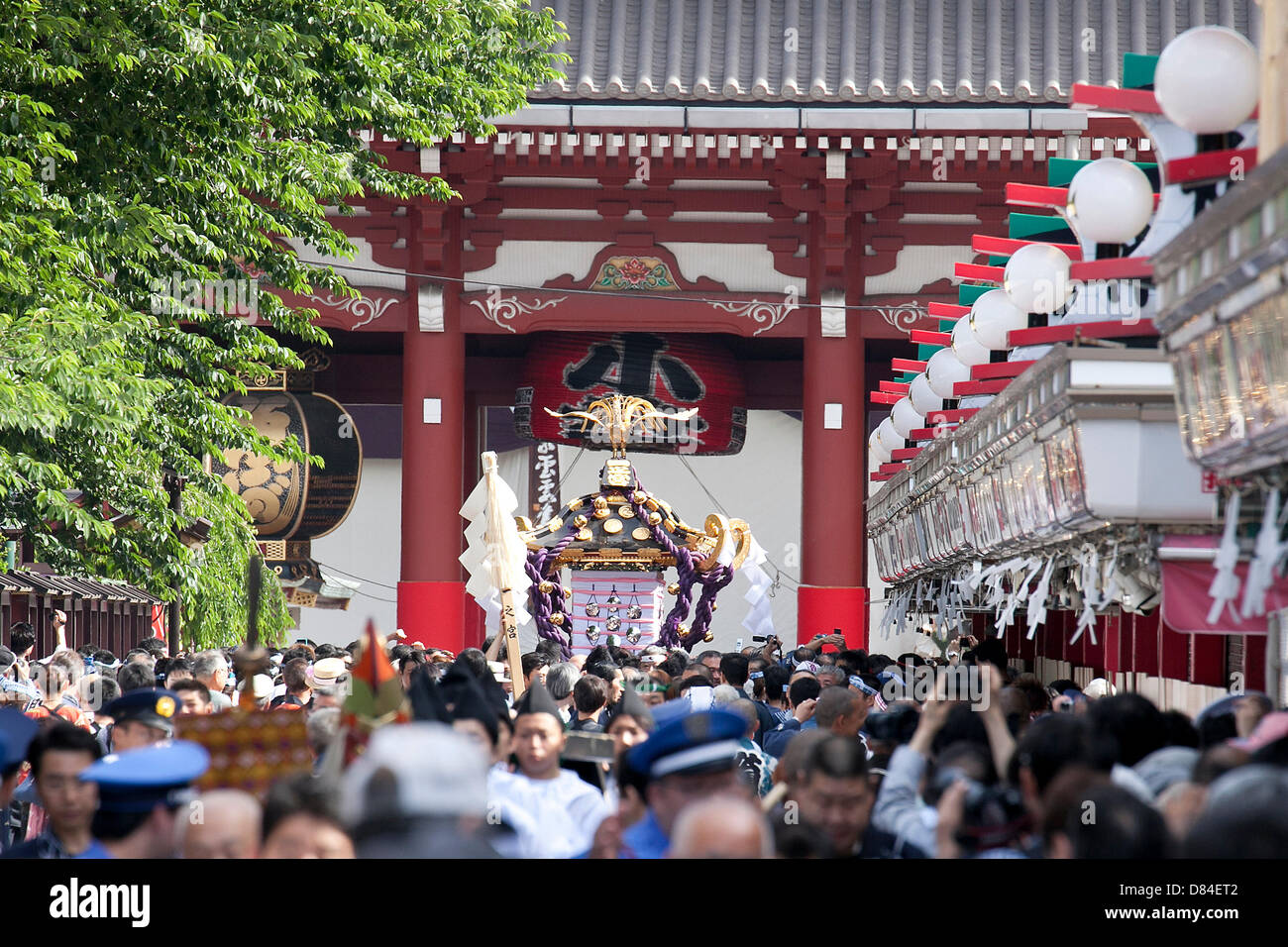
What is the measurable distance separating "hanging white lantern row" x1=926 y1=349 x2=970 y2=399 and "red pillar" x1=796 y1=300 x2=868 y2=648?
25.1 feet

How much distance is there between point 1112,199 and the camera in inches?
280

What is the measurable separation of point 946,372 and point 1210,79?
5.08m

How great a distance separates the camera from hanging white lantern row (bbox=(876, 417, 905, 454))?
1442 centimetres

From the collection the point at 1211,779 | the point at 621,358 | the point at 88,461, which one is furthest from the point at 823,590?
the point at 1211,779

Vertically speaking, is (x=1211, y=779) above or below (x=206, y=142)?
below

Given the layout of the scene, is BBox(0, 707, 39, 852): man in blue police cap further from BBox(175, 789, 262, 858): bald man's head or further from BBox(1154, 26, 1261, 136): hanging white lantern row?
BBox(1154, 26, 1261, 136): hanging white lantern row

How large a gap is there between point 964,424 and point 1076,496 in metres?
2.78

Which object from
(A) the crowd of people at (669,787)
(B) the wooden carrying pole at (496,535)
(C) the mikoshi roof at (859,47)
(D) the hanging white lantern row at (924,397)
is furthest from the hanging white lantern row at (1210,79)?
(C) the mikoshi roof at (859,47)

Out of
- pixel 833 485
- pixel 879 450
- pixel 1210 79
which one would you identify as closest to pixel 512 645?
pixel 1210 79

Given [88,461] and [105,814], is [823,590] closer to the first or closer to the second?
[88,461]

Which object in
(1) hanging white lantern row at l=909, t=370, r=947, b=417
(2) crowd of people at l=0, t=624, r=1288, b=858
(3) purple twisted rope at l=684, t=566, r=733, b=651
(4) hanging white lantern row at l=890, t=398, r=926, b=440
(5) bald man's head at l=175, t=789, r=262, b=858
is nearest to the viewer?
(2) crowd of people at l=0, t=624, r=1288, b=858

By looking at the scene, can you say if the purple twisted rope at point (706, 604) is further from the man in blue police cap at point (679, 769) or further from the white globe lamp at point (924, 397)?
the man in blue police cap at point (679, 769)

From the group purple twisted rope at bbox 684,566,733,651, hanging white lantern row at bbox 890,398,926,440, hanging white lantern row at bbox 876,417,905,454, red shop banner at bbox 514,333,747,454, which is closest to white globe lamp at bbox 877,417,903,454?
hanging white lantern row at bbox 876,417,905,454
